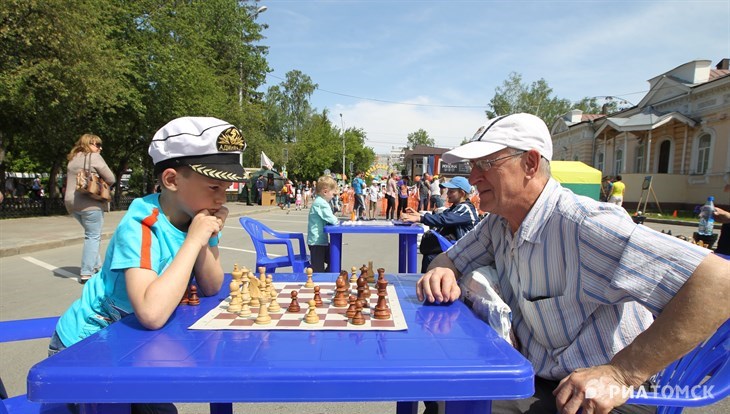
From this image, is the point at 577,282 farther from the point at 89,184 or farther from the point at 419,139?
the point at 419,139

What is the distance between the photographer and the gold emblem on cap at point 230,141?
169 centimetres

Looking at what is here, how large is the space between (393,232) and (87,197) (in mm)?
4162

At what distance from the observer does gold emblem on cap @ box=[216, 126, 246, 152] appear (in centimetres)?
169

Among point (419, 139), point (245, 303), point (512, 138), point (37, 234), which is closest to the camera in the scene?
point (245, 303)

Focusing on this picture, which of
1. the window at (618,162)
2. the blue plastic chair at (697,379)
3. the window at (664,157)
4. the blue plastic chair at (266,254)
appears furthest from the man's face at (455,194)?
the window at (618,162)

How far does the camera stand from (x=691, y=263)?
4.12 ft

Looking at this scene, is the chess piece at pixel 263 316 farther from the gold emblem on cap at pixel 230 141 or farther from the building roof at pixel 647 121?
the building roof at pixel 647 121

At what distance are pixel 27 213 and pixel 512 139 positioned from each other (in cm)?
1732

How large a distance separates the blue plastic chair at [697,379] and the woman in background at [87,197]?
616cm

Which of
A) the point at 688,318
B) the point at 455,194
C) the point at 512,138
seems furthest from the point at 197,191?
the point at 455,194

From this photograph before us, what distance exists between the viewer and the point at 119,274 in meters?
1.62

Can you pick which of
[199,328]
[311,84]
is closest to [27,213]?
[199,328]

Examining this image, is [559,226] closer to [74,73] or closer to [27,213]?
[74,73]

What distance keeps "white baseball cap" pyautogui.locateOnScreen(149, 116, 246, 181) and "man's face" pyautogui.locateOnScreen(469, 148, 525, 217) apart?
40.7 inches
